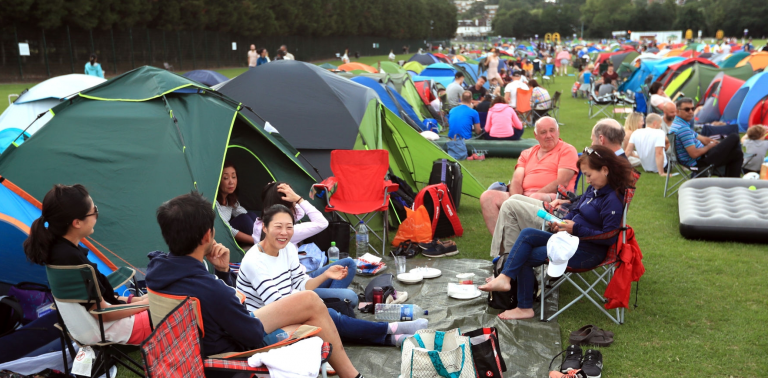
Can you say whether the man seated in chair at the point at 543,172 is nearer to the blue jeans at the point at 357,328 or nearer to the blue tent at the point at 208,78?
the blue jeans at the point at 357,328

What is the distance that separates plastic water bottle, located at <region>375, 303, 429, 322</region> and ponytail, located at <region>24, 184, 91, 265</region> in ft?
Result: 7.55

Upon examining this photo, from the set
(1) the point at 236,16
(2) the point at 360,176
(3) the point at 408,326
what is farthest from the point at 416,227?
(1) the point at 236,16

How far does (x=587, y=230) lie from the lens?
14.9 ft

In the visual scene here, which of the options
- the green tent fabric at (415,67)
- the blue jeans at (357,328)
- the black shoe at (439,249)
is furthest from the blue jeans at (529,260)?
the green tent fabric at (415,67)

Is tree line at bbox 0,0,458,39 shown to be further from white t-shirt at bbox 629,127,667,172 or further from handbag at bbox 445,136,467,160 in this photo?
white t-shirt at bbox 629,127,667,172

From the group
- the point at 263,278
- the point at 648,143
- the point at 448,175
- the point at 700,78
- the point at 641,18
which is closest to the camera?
the point at 263,278

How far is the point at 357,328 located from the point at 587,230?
1.88 m

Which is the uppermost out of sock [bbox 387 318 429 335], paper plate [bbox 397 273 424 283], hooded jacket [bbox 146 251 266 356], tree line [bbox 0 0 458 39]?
tree line [bbox 0 0 458 39]

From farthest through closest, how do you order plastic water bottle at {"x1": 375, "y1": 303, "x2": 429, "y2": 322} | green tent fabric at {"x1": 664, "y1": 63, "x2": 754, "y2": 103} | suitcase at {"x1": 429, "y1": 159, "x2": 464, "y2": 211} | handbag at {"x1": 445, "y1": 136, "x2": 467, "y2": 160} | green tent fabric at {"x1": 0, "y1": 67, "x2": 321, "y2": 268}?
green tent fabric at {"x1": 664, "y1": 63, "x2": 754, "y2": 103} < handbag at {"x1": 445, "y1": 136, "x2": 467, "y2": 160} < suitcase at {"x1": 429, "y1": 159, "x2": 464, "y2": 211} < green tent fabric at {"x1": 0, "y1": 67, "x2": 321, "y2": 268} < plastic water bottle at {"x1": 375, "y1": 303, "x2": 429, "y2": 322}

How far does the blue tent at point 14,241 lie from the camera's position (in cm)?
443

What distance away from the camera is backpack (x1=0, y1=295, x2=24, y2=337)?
395cm

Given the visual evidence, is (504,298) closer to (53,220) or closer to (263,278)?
(263,278)

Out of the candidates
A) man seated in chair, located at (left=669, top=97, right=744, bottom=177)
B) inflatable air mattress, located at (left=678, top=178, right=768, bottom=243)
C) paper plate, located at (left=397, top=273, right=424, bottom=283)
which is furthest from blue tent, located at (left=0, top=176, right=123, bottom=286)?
man seated in chair, located at (left=669, top=97, right=744, bottom=177)

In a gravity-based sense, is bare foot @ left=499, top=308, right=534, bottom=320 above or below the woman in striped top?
below
